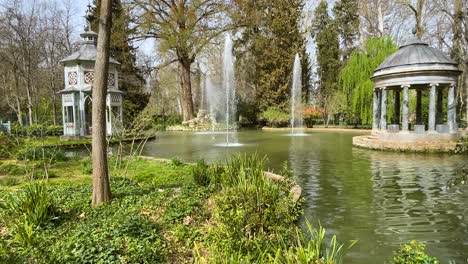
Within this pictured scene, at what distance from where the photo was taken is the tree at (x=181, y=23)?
30.0m

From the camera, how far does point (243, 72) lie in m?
42.6

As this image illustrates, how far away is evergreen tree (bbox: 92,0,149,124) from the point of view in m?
30.1

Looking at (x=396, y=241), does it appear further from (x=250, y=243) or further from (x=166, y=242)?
(x=166, y=242)

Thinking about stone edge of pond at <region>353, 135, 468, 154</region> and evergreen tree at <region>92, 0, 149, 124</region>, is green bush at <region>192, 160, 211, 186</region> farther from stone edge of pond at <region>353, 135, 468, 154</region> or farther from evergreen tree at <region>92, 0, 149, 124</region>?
evergreen tree at <region>92, 0, 149, 124</region>

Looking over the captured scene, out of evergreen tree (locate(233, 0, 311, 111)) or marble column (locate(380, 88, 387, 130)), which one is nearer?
marble column (locate(380, 88, 387, 130))

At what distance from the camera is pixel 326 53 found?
4097cm

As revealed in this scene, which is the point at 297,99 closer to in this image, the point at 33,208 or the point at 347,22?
the point at 347,22

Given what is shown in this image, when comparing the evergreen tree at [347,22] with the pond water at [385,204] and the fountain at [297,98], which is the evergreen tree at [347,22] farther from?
the pond water at [385,204]

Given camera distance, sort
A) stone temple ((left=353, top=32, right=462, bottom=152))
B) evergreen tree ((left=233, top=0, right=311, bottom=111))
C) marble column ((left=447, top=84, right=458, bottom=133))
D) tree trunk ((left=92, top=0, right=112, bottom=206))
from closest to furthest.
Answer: tree trunk ((left=92, top=0, right=112, bottom=206)) < stone temple ((left=353, top=32, right=462, bottom=152)) < marble column ((left=447, top=84, right=458, bottom=133)) < evergreen tree ((left=233, top=0, right=311, bottom=111))

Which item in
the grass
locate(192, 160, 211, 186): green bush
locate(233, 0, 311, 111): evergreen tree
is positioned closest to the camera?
the grass

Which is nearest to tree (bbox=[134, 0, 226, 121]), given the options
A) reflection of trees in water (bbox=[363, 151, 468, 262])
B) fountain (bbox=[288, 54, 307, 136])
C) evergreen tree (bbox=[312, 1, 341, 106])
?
fountain (bbox=[288, 54, 307, 136])

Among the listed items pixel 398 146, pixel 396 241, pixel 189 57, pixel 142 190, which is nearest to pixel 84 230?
pixel 142 190

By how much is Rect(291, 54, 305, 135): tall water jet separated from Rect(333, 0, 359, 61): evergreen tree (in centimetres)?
733

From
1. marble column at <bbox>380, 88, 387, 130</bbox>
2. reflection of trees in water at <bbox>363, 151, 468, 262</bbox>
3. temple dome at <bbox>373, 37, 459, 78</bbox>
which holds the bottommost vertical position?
reflection of trees in water at <bbox>363, 151, 468, 262</bbox>
